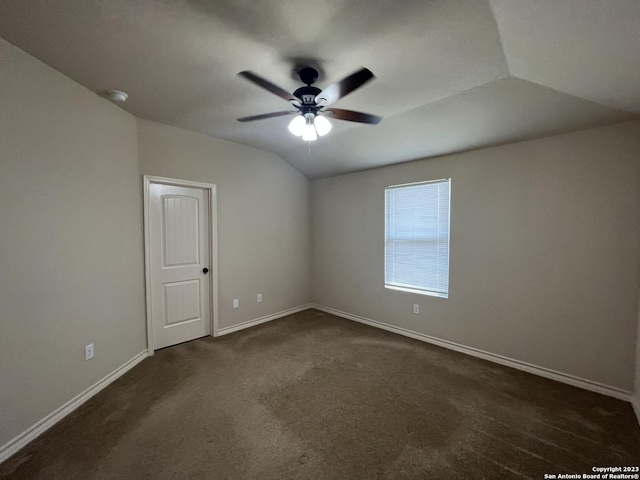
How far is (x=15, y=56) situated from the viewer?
1.73 m

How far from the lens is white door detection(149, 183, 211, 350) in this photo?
311 centimetres

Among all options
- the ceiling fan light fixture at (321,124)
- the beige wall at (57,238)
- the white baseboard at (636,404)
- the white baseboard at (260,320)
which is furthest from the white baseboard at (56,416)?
the white baseboard at (636,404)

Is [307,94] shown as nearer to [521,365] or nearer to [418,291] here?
[418,291]

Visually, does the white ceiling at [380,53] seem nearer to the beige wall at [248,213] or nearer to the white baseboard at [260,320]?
the beige wall at [248,213]

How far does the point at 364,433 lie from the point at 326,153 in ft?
10.7

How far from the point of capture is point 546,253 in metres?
2.56

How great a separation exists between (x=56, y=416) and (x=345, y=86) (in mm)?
3128

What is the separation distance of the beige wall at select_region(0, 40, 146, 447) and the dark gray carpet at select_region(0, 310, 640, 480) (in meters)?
0.35

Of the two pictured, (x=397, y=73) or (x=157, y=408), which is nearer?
(x=397, y=73)

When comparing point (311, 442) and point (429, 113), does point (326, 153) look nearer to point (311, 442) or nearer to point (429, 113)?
point (429, 113)

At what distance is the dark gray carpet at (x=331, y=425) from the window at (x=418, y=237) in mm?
1023

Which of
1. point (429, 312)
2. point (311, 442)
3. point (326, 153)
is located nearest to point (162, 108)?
point (326, 153)

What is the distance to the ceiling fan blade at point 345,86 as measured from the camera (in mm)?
1431

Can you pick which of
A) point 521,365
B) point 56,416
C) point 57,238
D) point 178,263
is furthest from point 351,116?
point 56,416
